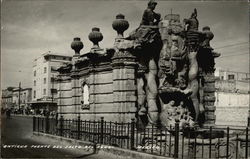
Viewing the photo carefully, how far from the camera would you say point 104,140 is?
13.8m

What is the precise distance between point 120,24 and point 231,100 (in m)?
28.9

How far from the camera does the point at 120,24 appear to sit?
14938mm

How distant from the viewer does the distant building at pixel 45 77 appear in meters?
49.9

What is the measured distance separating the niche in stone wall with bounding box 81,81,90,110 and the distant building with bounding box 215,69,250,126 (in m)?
12.3

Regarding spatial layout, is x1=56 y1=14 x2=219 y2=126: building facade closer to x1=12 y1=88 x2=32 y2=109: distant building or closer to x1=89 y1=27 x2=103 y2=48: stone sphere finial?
x1=89 y1=27 x2=103 y2=48: stone sphere finial

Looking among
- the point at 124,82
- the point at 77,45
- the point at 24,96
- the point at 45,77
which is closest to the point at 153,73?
the point at 124,82

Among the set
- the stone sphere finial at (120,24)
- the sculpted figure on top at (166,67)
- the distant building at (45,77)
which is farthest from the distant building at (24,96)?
the sculpted figure on top at (166,67)

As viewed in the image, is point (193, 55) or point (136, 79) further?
point (193, 55)

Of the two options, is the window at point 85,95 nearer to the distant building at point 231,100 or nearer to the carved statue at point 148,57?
the carved statue at point 148,57

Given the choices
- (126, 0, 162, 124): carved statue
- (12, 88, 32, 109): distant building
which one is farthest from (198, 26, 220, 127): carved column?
(12, 88, 32, 109): distant building

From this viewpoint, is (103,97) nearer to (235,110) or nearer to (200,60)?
(200,60)

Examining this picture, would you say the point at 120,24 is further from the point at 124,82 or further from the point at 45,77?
the point at 45,77

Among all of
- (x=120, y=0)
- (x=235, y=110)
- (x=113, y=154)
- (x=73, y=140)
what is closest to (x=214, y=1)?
(x=120, y=0)

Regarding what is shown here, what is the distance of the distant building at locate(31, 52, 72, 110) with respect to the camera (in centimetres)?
4995
